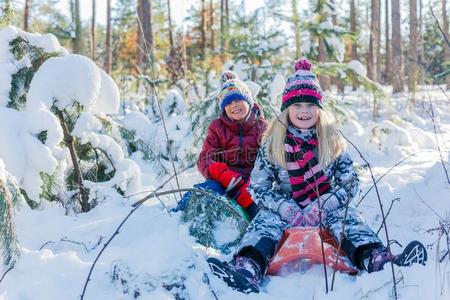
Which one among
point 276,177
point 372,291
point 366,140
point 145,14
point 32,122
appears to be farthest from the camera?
point 145,14

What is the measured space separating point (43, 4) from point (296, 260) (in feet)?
57.8

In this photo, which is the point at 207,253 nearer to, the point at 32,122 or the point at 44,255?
the point at 44,255

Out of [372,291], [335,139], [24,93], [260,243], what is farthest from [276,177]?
[24,93]

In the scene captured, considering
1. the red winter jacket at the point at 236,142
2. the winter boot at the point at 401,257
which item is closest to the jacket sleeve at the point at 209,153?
the red winter jacket at the point at 236,142

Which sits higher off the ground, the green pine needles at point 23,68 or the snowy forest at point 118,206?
the green pine needles at point 23,68

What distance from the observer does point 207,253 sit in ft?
9.00

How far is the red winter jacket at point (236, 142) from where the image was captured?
4.13m

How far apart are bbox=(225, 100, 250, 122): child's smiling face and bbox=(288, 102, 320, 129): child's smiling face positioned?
0.96m

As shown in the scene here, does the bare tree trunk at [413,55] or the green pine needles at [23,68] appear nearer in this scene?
the green pine needles at [23,68]

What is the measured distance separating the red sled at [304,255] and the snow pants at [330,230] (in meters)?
0.05

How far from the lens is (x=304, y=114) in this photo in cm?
314

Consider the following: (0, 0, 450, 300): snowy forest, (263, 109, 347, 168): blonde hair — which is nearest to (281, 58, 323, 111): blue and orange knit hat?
(263, 109, 347, 168): blonde hair

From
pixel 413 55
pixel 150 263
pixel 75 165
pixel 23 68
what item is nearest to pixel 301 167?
pixel 150 263

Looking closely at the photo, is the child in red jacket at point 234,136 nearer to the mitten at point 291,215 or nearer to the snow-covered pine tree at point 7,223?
the mitten at point 291,215
